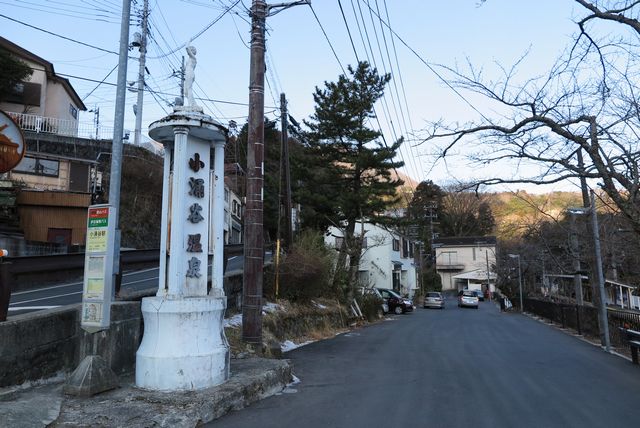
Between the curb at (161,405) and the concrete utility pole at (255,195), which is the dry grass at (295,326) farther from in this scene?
the curb at (161,405)

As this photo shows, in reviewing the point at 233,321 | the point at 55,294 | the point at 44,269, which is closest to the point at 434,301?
the point at 233,321

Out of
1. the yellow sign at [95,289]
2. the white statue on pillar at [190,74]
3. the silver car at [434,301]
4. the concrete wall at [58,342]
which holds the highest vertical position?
the white statue on pillar at [190,74]

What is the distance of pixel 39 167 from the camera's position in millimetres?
28672

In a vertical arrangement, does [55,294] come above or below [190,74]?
below

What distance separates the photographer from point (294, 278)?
16875mm

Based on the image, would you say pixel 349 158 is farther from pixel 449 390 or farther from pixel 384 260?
pixel 449 390

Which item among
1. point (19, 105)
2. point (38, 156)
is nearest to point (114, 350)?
point (38, 156)

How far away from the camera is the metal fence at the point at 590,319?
16000 millimetres

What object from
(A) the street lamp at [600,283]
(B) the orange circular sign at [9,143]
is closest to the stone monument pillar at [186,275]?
(B) the orange circular sign at [9,143]

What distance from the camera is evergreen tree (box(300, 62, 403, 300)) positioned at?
96.2ft

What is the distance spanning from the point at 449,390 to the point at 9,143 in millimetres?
7580

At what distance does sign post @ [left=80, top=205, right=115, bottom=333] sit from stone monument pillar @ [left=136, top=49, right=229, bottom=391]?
77cm

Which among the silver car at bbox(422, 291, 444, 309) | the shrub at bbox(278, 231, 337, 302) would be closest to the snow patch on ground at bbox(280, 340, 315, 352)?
the shrub at bbox(278, 231, 337, 302)

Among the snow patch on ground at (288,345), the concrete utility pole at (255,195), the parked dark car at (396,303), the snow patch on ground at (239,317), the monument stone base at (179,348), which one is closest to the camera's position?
the monument stone base at (179,348)
